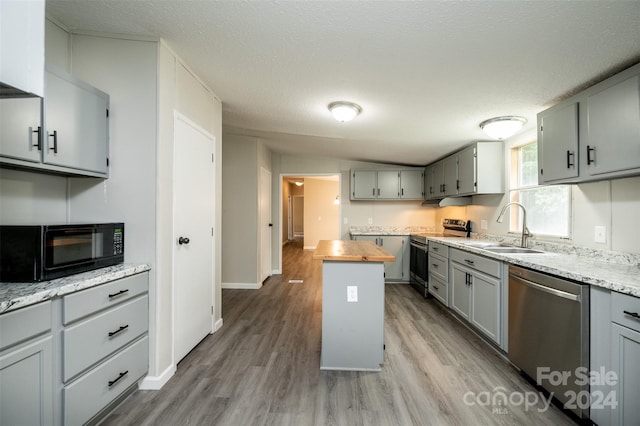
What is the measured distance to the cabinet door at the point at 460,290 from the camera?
2746 mm

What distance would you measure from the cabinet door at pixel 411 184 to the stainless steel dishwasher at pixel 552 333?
9.73 feet

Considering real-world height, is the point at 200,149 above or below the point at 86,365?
above

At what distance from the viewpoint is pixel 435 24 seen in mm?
1427

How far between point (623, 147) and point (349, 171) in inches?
154

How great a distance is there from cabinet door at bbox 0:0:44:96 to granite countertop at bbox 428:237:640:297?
264 centimetres

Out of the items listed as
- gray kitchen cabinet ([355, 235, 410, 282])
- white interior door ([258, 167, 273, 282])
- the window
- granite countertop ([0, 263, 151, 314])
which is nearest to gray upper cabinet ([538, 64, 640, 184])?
the window

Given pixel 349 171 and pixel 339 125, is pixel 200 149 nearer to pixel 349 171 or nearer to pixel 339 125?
pixel 339 125

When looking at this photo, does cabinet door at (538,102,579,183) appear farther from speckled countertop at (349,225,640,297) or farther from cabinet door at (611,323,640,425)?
cabinet door at (611,323,640,425)

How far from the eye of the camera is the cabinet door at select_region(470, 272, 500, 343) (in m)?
2.28

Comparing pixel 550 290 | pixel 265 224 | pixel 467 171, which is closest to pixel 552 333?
pixel 550 290

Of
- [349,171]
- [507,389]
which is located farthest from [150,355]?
[349,171]

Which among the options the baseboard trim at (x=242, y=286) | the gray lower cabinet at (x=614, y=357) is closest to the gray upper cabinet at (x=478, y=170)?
the gray lower cabinet at (x=614, y=357)

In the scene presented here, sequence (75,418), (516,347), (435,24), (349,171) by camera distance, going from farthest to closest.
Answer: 1. (349,171)
2. (516,347)
3. (435,24)
4. (75,418)

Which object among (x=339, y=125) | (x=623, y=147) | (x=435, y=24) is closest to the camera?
(x=435, y=24)
